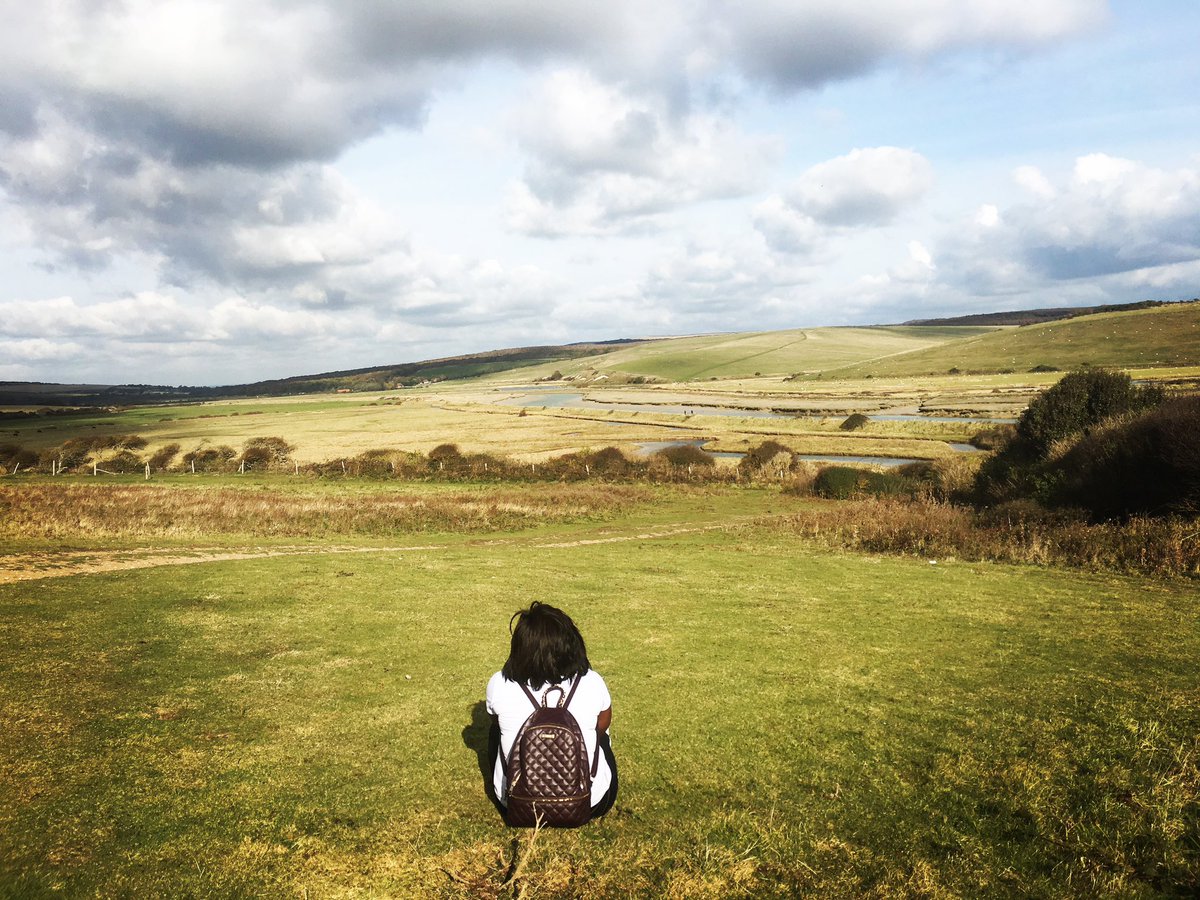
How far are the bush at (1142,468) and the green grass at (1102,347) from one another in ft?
430

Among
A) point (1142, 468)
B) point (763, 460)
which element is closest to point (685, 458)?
point (763, 460)

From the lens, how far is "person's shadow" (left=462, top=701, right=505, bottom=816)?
21.7 ft

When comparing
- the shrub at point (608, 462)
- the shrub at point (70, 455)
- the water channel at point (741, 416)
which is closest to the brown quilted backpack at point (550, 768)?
the shrub at point (608, 462)

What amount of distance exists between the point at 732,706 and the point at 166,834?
6587mm

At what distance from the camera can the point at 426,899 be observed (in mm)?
5426

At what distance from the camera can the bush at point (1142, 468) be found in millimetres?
18594

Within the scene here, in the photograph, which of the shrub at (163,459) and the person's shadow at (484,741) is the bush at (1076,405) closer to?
the person's shadow at (484,741)

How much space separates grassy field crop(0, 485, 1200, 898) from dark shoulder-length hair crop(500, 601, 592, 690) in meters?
1.50

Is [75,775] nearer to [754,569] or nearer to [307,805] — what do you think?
[307,805]

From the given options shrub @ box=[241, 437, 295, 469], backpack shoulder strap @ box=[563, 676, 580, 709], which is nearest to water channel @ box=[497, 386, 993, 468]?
shrub @ box=[241, 437, 295, 469]

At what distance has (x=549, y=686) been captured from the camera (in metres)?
6.13

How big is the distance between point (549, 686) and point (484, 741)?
2.89 metres

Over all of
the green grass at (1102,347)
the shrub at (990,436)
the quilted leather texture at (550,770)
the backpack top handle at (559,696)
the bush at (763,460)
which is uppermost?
the green grass at (1102,347)

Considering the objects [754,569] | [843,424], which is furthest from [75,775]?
[843,424]
